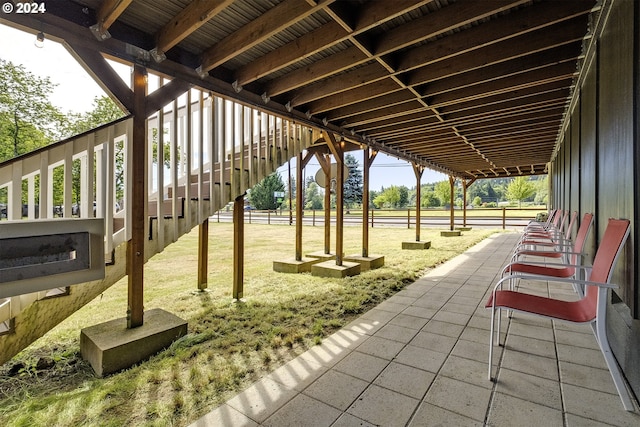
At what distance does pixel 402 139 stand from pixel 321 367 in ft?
16.6

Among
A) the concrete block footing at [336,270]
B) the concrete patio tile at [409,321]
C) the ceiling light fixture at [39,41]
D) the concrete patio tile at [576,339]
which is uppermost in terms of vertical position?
the ceiling light fixture at [39,41]

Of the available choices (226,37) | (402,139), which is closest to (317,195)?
(402,139)

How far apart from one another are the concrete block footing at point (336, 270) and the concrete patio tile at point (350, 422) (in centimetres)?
300

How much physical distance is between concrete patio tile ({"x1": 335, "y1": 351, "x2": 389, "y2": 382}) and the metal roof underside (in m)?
2.38

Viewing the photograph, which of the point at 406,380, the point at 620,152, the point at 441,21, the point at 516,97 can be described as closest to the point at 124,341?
the point at 406,380

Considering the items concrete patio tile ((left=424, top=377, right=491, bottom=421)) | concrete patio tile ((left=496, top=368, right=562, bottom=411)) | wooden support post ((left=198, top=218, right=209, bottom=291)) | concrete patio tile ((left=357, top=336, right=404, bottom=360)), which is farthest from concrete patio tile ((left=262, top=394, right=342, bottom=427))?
wooden support post ((left=198, top=218, right=209, bottom=291))

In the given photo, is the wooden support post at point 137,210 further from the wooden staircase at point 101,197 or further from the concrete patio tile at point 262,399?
the concrete patio tile at point 262,399

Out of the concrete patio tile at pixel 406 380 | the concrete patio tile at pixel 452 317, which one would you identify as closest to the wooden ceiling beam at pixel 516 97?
the concrete patio tile at pixel 452 317

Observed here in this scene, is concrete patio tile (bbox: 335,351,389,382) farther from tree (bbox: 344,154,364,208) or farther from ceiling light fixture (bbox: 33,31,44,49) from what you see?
tree (bbox: 344,154,364,208)

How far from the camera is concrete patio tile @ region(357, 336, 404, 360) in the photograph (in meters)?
2.13

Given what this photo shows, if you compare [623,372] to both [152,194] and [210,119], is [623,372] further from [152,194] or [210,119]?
[152,194]

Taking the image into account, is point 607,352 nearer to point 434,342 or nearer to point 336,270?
point 434,342

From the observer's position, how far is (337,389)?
1721 millimetres

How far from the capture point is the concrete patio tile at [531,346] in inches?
83.3
